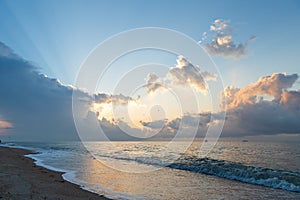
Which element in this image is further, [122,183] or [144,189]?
[122,183]

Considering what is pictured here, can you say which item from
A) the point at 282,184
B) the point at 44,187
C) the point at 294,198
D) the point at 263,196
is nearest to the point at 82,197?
the point at 44,187

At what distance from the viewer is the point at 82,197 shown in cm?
1109

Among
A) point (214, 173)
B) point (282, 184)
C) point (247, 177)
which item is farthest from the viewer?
point (214, 173)

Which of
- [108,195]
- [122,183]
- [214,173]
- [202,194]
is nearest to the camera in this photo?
[108,195]

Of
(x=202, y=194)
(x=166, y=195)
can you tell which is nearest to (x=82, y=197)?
(x=166, y=195)

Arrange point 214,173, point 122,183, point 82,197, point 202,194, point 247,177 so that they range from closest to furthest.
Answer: point 82,197
point 202,194
point 122,183
point 247,177
point 214,173

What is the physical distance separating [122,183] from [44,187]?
4803 millimetres

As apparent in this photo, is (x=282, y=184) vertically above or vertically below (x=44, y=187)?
below

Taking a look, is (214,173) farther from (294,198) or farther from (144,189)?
(144,189)

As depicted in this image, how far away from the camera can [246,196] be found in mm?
12898

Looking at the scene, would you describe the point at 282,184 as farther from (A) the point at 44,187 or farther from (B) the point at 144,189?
(A) the point at 44,187

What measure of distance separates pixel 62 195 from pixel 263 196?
35.3 ft

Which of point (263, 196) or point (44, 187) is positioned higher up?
point (44, 187)

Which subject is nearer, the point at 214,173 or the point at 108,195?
the point at 108,195
